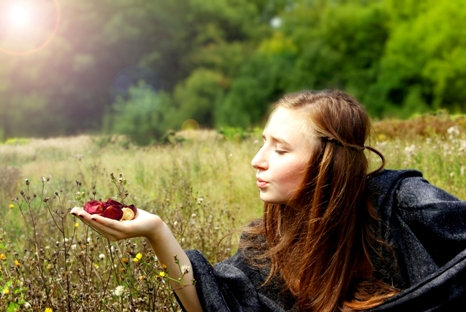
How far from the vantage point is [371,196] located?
218 centimetres

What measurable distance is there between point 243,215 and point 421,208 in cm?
303

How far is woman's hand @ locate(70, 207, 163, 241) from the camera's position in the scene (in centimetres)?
173

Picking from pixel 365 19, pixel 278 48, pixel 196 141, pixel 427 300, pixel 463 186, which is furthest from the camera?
pixel 278 48

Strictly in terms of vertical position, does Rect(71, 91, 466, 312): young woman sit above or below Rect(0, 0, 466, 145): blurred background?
below

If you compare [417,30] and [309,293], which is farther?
[417,30]

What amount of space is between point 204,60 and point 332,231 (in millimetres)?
37202

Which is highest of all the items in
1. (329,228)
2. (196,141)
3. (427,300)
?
(196,141)

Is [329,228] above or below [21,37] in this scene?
below

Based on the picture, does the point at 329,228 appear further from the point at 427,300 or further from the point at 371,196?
the point at 427,300

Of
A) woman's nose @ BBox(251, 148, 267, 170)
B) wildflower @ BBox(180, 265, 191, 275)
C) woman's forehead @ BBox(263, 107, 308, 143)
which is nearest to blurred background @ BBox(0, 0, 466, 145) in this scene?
woman's forehead @ BBox(263, 107, 308, 143)

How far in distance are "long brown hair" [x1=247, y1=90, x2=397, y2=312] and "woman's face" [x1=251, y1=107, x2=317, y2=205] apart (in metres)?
0.03

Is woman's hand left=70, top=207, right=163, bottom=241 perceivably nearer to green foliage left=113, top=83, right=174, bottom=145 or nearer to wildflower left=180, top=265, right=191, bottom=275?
wildflower left=180, top=265, right=191, bottom=275

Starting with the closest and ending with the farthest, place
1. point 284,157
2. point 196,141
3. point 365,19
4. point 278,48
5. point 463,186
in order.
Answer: point 284,157
point 463,186
point 196,141
point 365,19
point 278,48

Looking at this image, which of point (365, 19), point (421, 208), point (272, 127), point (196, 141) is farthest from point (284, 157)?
point (365, 19)
